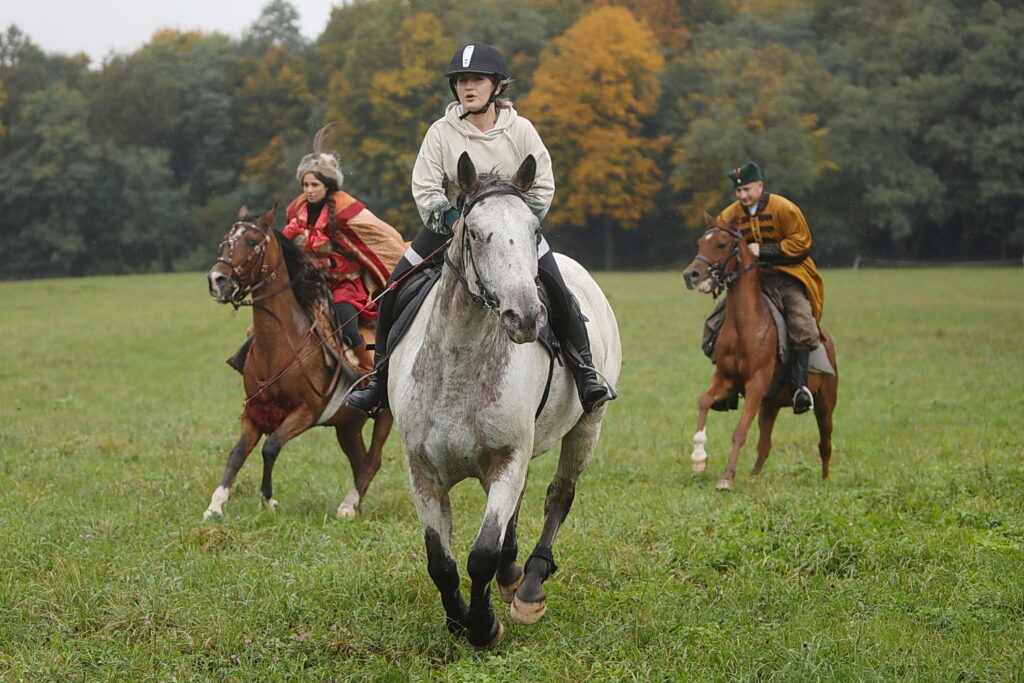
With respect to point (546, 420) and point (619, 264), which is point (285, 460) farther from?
point (619, 264)

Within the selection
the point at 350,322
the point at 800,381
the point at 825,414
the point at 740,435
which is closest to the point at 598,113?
the point at 825,414

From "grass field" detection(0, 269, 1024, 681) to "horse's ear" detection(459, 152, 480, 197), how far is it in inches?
91.2

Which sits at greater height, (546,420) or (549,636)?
(546,420)

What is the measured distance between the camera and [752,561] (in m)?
7.16

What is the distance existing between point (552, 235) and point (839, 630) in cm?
5570

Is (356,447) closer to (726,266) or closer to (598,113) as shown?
(726,266)

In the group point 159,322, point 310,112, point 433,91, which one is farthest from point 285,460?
point 310,112

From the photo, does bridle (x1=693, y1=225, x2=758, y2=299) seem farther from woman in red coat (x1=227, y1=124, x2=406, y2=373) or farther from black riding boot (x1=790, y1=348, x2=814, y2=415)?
woman in red coat (x1=227, y1=124, x2=406, y2=373)

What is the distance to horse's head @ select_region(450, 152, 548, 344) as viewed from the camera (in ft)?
15.3

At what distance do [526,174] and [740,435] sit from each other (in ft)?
19.8

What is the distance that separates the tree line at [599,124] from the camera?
54312 mm

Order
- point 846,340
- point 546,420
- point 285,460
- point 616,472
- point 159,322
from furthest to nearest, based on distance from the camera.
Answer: point 159,322, point 846,340, point 285,460, point 616,472, point 546,420

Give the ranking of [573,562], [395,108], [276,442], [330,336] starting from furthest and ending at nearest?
Result: [395,108] → [330,336] → [276,442] → [573,562]

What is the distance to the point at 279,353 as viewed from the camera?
9.70 meters
